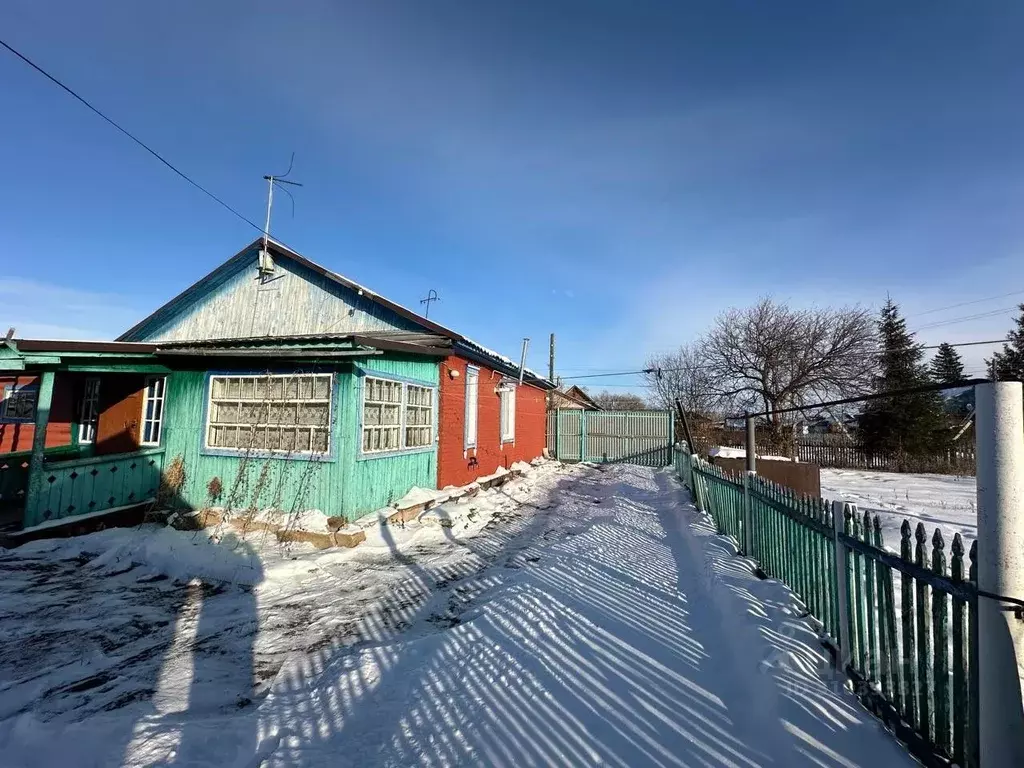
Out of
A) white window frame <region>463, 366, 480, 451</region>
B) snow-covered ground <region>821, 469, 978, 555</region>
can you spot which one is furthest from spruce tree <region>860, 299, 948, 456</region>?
white window frame <region>463, 366, 480, 451</region>

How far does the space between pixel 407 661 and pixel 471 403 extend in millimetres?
8815

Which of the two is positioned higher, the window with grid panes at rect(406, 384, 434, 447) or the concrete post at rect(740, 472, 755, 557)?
the window with grid panes at rect(406, 384, 434, 447)

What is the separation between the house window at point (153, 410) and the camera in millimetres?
9305

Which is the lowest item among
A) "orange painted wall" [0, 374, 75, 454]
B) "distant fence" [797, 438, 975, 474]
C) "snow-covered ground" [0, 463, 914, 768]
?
"snow-covered ground" [0, 463, 914, 768]

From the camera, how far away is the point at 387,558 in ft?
22.1

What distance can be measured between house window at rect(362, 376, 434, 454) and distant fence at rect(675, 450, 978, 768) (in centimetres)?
611

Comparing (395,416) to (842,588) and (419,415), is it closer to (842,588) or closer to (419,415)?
(419,415)

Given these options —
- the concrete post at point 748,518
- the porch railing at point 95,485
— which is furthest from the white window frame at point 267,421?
the concrete post at point 748,518

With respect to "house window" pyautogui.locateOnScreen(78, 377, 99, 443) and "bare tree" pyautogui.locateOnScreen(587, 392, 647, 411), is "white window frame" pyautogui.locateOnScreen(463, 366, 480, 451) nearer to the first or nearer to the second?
"house window" pyautogui.locateOnScreen(78, 377, 99, 443)

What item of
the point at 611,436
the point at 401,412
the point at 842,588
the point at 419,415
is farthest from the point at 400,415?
the point at 611,436

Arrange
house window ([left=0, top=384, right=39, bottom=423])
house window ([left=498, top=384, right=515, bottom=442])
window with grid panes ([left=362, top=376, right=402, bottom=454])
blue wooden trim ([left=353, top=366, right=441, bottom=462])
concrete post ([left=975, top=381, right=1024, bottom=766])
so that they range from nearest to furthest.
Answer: concrete post ([left=975, top=381, right=1024, bottom=766])
blue wooden trim ([left=353, top=366, right=441, bottom=462])
window with grid panes ([left=362, top=376, right=402, bottom=454])
house window ([left=0, top=384, right=39, bottom=423])
house window ([left=498, top=384, right=515, bottom=442])

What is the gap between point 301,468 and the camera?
7.79 meters

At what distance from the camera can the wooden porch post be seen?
6.73 m

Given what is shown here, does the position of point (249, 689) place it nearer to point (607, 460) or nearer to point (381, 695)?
point (381, 695)
